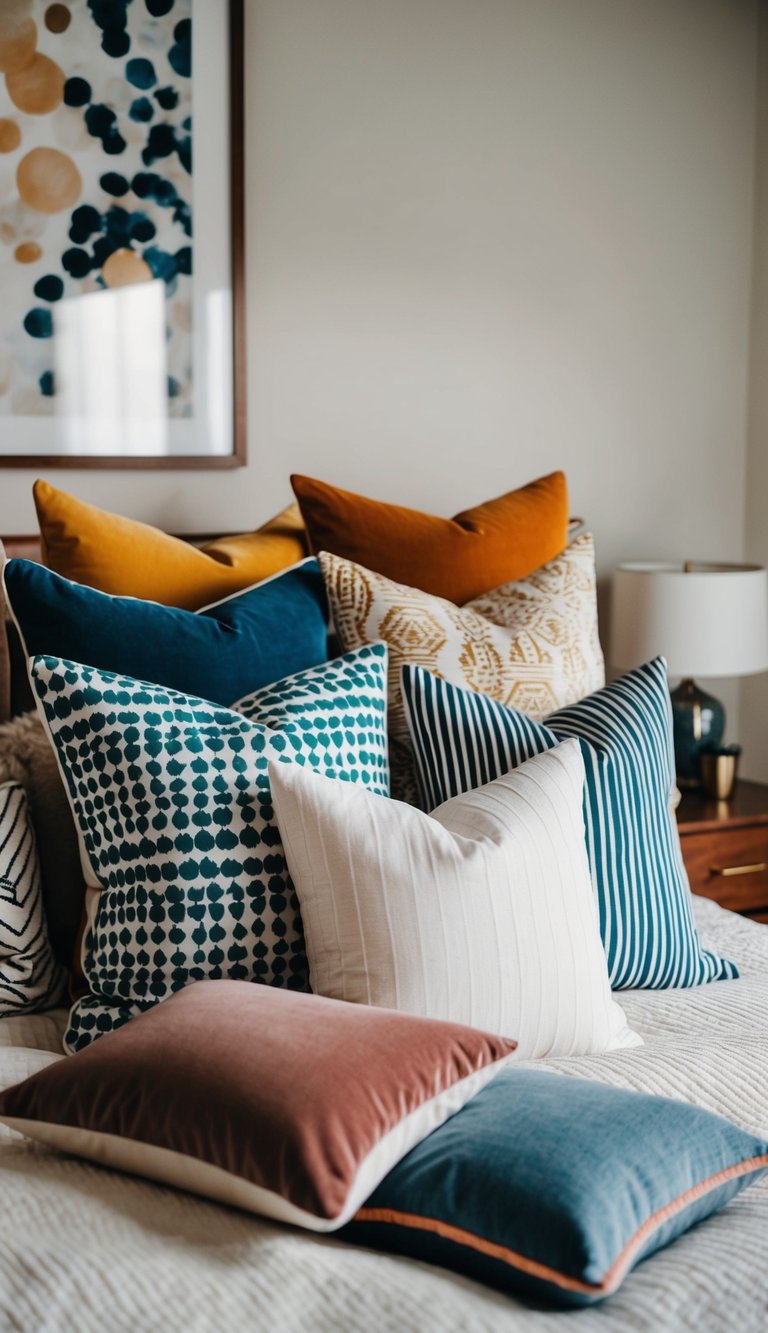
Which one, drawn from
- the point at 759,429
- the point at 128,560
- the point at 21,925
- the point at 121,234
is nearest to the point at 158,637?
the point at 128,560

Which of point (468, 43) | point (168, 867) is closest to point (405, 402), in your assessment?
point (468, 43)

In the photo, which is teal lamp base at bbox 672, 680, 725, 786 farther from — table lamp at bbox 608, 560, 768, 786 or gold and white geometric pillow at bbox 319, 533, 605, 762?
gold and white geometric pillow at bbox 319, 533, 605, 762

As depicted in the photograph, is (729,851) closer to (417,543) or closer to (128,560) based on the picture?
(417,543)

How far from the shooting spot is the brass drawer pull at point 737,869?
2.61 metres

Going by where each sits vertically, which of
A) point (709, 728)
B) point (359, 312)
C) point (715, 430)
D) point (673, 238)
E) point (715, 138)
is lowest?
point (709, 728)

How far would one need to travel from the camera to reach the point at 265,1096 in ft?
3.13

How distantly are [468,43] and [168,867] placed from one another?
82.0 inches

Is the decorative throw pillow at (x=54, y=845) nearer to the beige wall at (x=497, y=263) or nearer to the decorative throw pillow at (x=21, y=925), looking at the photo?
the decorative throw pillow at (x=21, y=925)

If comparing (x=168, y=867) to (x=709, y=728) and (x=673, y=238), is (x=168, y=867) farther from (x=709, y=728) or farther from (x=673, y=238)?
(x=673, y=238)

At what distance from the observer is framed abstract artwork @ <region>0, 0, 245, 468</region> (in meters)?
2.26

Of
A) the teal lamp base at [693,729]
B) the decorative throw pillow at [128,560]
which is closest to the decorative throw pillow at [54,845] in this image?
the decorative throw pillow at [128,560]

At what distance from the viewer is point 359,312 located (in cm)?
263

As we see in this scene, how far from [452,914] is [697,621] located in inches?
60.7

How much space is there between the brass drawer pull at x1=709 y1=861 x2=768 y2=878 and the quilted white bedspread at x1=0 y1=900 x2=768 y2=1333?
155cm
